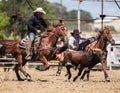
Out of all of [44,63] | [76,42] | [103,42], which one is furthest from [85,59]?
[76,42]

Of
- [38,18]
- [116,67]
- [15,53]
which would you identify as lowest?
[116,67]

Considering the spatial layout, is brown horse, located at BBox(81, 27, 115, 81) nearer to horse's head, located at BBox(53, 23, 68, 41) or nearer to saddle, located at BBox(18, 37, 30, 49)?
horse's head, located at BBox(53, 23, 68, 41)

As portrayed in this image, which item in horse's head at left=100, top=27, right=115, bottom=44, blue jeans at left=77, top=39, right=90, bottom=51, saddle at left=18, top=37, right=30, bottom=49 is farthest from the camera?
blue jeans at left=77, top=39, right=90, bottom=51

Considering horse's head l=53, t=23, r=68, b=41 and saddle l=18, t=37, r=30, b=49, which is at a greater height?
horse's head l=53, t=23, r=68, b=41

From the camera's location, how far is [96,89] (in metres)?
14.1

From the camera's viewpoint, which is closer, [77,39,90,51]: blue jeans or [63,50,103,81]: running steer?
[63,50,103,81]: running steer

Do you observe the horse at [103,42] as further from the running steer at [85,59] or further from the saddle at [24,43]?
the saddle at [24,43]

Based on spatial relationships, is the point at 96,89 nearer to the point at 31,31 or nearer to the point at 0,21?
the point at 31,31

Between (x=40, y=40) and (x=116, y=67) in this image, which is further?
(x=116, y=67)

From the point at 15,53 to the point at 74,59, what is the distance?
2.07 meters

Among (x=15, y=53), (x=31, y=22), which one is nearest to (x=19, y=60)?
Result: (x=15, y=53)

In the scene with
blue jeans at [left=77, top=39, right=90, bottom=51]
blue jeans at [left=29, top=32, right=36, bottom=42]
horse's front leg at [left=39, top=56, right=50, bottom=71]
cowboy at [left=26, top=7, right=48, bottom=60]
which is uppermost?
cowboy at [left=26, top=7, right=48, bottom=60]

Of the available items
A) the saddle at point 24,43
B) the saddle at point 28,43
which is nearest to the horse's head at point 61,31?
the saddle at point 28,43

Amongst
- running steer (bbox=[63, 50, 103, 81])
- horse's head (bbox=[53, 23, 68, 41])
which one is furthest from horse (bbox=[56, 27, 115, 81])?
horse's head (bbox=[53, 23, 68, 41])
